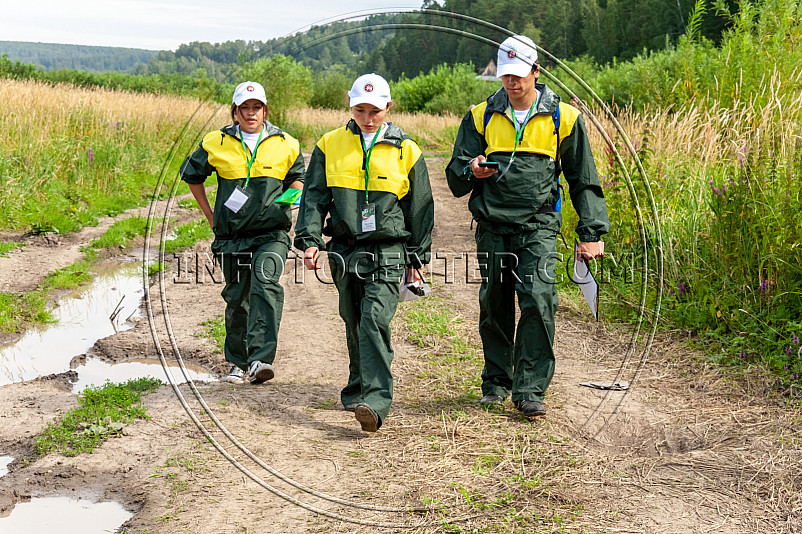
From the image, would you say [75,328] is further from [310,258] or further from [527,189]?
[527,189]

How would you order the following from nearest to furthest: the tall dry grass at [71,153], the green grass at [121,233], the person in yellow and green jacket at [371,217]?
the person in yellow and green jacket at [371,217]
the green grass at [121,233]
the tall dry grass at [71,153]

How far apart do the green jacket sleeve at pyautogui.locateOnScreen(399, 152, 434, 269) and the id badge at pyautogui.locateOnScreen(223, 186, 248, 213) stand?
128 cm

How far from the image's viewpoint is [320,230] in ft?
14.8

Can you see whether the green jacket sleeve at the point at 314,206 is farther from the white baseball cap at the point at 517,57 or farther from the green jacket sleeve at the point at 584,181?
the green jacket sleeve at the point at 584,181

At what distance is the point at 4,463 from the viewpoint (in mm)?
4180

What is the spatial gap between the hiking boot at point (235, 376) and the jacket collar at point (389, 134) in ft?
7.07

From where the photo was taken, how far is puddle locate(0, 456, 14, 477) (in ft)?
13.4

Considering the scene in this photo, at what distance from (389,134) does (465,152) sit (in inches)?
18.6

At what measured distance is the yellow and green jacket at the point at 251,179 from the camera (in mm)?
5242

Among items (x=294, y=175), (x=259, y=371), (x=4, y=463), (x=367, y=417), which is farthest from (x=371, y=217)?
(x=4, y=463)

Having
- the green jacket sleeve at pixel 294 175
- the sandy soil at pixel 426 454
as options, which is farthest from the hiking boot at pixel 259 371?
the green jacket sleeve at pixel 294 175

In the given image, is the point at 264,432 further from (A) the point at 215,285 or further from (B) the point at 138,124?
(B) the point at 138,124

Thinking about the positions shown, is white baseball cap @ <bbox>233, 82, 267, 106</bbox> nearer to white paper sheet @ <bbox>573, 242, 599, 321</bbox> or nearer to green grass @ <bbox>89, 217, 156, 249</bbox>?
white paper sheet @ <bbox>573, 242, 599, 321</bbox>

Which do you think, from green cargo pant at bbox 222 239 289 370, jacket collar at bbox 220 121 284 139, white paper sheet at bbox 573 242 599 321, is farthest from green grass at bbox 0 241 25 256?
white paper sheet at bbox 573 242 599 321
